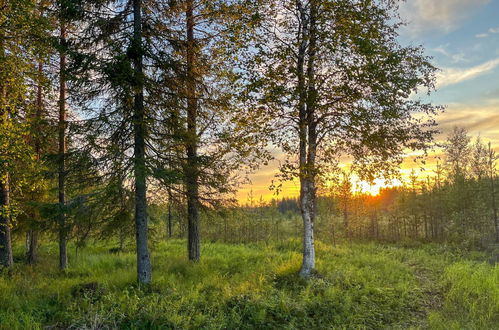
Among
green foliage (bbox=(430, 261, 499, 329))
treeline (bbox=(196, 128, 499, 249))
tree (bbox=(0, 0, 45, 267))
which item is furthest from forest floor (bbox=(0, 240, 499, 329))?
treeline (bbox=(196, 128, 499, 249))

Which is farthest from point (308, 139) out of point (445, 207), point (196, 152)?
point (445, 207)

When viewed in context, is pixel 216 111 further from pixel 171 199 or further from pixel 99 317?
pixel 99 317

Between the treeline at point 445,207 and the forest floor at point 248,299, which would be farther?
the treeline at point 445,207

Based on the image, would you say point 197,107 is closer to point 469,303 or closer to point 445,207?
point 469,303

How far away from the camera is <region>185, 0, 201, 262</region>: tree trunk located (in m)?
9.83

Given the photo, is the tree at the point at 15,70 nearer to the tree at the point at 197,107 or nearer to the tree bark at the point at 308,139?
the tree at the point at 197,107

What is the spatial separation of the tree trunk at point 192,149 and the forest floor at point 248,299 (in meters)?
1.14

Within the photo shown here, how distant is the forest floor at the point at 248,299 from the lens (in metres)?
6.78

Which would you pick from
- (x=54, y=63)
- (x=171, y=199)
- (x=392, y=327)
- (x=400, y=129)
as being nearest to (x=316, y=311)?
(x=392, y=327)

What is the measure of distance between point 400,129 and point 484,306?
5.79 m

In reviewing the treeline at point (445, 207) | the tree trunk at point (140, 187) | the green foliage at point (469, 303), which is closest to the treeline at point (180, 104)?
the tree trunk at point (140, 187)

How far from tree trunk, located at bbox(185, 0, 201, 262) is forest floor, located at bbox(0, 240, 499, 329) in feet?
3.73

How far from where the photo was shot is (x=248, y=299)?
7.85 meters

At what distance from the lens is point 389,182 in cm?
1091
